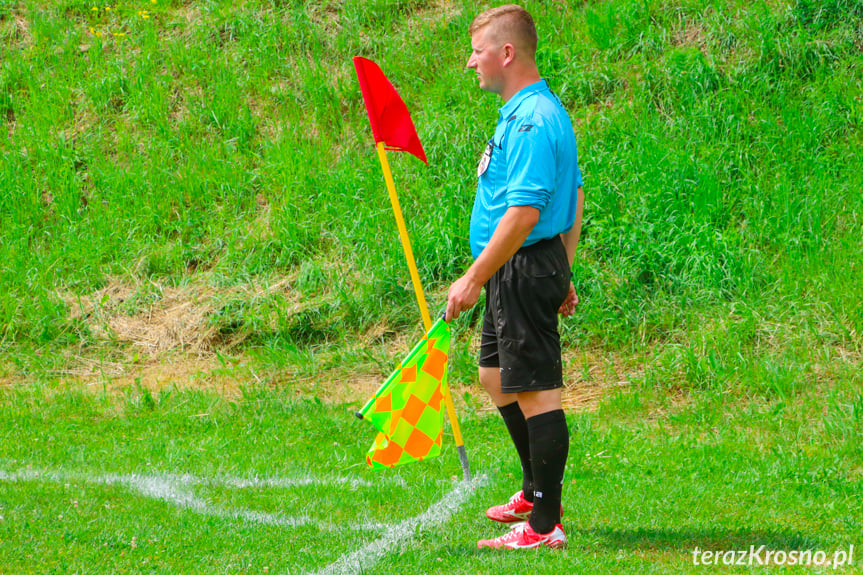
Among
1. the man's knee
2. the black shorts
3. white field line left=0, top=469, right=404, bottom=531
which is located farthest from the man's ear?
white field line left=0, top=469, right=404, bottom=531

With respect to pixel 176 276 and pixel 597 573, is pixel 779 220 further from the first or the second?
pixel 176 276

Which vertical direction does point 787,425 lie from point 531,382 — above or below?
below

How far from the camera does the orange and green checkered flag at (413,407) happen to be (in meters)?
3.53

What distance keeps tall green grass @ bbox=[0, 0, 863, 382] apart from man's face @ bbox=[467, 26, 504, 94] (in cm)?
363

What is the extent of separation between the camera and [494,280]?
138 inches

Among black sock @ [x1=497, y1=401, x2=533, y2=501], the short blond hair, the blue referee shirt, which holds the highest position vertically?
the short blond hair

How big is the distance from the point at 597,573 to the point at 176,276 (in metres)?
6.44

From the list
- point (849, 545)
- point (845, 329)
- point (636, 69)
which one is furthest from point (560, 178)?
point (636, 69)

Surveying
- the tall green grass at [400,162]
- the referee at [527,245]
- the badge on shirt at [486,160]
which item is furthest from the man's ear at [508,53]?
the tall green grass at [400,162]

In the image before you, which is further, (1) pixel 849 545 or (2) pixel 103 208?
(2) pixel 103 208

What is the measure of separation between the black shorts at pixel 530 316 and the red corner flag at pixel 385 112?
1034mm

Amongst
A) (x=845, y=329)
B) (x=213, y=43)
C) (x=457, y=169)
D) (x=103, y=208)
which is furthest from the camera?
(x=213, y=43)

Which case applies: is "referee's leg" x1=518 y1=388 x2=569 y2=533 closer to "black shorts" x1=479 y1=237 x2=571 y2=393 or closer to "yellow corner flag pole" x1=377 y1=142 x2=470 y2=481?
"black shorts" x1=479 y1=237 x2=571 y2=393

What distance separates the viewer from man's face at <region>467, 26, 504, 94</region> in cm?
344
